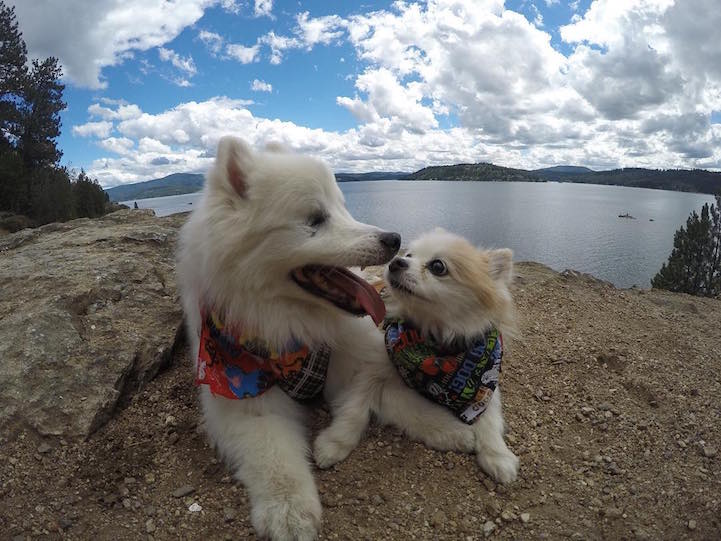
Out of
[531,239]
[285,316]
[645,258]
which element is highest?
[285,316]

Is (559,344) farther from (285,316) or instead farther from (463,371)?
(285,316)

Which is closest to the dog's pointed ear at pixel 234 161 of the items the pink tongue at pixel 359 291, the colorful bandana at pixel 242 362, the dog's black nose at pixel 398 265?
the pink tongue at pixel 359 291

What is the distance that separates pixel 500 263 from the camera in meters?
3.76

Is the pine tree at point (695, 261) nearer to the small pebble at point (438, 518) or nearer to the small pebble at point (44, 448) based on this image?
the small pebble at point (438, 518)

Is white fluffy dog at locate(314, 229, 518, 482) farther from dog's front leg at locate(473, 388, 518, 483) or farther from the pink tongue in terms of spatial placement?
the pink tongue

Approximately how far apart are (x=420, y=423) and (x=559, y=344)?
2469 mm

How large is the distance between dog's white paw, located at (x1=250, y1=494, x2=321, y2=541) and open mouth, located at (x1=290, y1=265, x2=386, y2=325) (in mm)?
1164

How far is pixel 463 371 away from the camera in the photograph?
334cm

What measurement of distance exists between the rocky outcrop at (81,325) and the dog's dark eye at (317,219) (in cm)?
223

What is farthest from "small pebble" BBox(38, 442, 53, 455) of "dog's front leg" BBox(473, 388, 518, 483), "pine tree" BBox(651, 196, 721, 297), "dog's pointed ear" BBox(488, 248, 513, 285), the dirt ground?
"pine tree" BBox(651, 196, 721, 297)

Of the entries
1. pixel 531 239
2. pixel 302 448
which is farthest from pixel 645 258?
pixel 302 448

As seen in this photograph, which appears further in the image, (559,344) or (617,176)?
(617,176)

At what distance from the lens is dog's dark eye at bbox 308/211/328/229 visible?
288 cm

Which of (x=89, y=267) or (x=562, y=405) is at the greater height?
(x=89, y=267)
